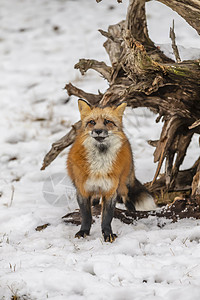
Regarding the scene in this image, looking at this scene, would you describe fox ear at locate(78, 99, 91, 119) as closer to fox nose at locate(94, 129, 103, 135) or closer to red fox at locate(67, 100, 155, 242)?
red fox at locate(67, 100, 155, 242)

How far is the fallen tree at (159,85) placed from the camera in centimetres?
477

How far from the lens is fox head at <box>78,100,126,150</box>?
4.32 meters

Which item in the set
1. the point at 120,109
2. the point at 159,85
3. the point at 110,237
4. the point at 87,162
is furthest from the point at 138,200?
the point at 159,85

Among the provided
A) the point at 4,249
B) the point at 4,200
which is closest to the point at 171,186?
the point at 4,200

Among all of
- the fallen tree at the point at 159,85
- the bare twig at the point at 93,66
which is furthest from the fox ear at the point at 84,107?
the bare twig at the point at 93,66

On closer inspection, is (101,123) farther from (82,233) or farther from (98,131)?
(82,233)

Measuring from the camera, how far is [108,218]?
4.51 metres

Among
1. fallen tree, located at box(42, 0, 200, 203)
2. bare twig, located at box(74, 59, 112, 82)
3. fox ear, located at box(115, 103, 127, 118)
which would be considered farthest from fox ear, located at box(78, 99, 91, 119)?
bare twig, located at box(74, 59, 112, 82)

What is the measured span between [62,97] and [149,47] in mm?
4809

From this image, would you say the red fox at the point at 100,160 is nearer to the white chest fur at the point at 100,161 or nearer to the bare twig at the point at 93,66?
the white chest fur at the point at 100,161

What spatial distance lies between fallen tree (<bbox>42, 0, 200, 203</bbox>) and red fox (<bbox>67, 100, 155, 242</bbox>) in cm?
61

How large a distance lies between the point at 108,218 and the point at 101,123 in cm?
112

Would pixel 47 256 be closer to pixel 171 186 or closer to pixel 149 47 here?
pixel 171 186

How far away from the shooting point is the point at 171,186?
6.25 m
